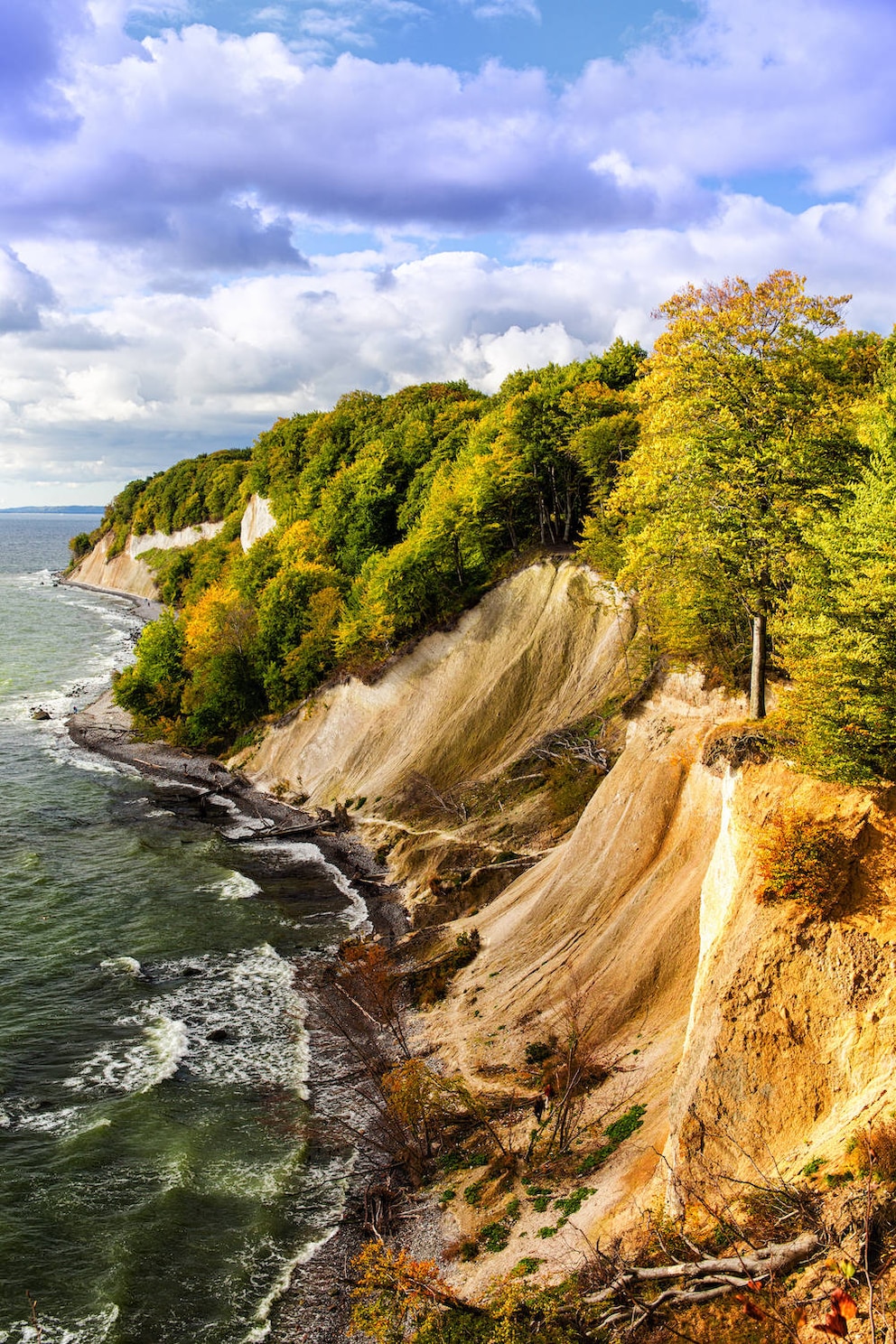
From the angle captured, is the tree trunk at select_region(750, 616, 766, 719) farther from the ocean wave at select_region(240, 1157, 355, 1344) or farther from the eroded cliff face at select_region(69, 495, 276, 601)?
the eroded cliff face at select_region(69, 495, 276, 601)

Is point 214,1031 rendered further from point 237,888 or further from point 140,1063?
point 237,888

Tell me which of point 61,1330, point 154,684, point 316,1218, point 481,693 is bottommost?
point 61,1330

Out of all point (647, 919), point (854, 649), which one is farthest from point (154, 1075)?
point (854, 649)

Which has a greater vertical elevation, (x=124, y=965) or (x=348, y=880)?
(x=348, y=880)

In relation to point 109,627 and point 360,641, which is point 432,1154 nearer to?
point 360,641

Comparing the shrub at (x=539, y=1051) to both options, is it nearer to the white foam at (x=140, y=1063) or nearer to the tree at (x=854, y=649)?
the white foam at (x=140, y=1063)
